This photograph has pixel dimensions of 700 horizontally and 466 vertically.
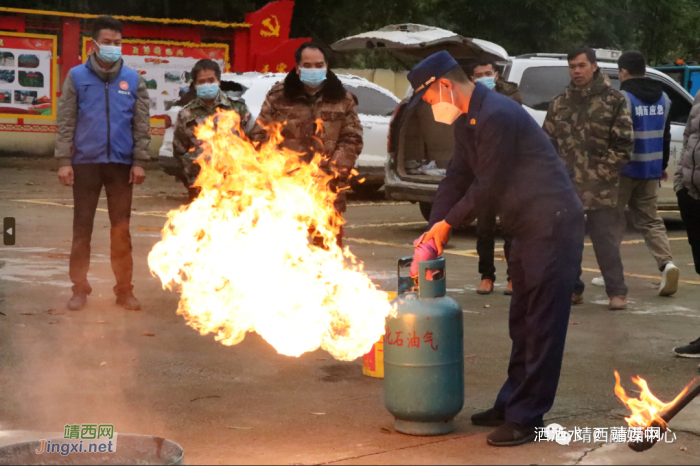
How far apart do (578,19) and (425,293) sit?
22.6 m

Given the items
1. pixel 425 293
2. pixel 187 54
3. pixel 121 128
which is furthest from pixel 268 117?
pixel 187 54

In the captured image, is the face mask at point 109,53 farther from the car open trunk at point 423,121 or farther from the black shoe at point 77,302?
the car open trunk at point 423,121

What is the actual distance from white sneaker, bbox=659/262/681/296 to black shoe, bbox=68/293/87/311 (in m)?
5.05

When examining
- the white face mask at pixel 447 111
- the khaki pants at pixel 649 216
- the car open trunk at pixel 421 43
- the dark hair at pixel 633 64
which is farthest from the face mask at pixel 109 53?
the car open trunk at pixel 421 43

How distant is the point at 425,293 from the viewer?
4926 mm

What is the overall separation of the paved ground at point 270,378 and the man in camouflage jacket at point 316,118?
143cm

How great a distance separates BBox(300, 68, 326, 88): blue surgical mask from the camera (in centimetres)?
728

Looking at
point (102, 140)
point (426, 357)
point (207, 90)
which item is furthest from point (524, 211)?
point (102, 140)

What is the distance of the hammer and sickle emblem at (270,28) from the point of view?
78.0ft

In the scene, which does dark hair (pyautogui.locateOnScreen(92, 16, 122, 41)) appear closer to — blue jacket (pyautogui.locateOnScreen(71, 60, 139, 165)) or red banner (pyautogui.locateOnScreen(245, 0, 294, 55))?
blue jacket (pyautogui.locateOnScreen(71, 60, 139, 165))

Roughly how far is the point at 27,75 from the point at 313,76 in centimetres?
1644

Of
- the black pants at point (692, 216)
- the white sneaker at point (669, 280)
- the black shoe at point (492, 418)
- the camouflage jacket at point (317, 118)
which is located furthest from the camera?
the white sneaker at point (669, 280)

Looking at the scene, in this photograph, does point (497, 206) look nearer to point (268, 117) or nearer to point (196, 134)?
point (268, 117)

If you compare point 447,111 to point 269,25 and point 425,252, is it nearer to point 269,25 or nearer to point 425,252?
point 425,252
